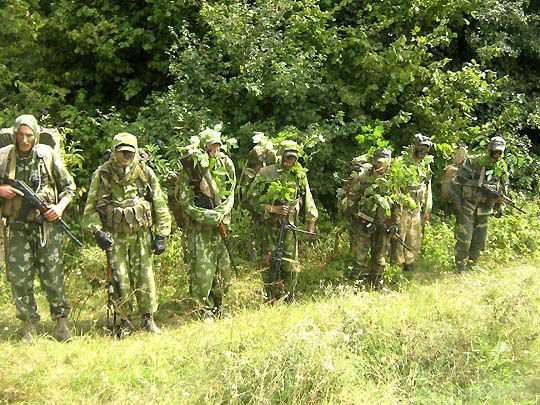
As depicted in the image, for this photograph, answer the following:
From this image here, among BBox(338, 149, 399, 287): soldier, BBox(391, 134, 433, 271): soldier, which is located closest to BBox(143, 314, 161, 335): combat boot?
BBox(338, 149, 399, 287): soldier

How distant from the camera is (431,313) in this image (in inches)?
226

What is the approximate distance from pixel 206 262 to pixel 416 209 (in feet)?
10.0

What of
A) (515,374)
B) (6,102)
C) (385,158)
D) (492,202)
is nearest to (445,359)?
(515,374)

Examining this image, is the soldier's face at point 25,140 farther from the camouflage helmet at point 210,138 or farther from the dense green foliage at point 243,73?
the dense green foliage at point 243,73

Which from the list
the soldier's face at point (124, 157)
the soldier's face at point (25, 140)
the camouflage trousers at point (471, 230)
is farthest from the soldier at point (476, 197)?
the soldier's face at point (25, 140)

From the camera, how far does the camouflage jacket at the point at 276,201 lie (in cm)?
689

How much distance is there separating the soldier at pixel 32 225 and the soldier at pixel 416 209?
4330 millimetres

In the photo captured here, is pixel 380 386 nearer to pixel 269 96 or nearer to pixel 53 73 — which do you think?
pixel 269 96

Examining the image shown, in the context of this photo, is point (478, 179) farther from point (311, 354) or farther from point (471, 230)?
point (311, 354)

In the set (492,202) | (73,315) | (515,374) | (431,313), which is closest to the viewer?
(515,374)

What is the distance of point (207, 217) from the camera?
20.8ft

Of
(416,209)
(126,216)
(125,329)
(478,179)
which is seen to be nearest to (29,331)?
(125,329)

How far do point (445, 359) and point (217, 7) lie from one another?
667 centimetres

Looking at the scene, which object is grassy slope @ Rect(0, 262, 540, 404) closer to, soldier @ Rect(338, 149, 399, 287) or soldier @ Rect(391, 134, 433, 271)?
soldier @ Rect(338, 149, 399, 287)
